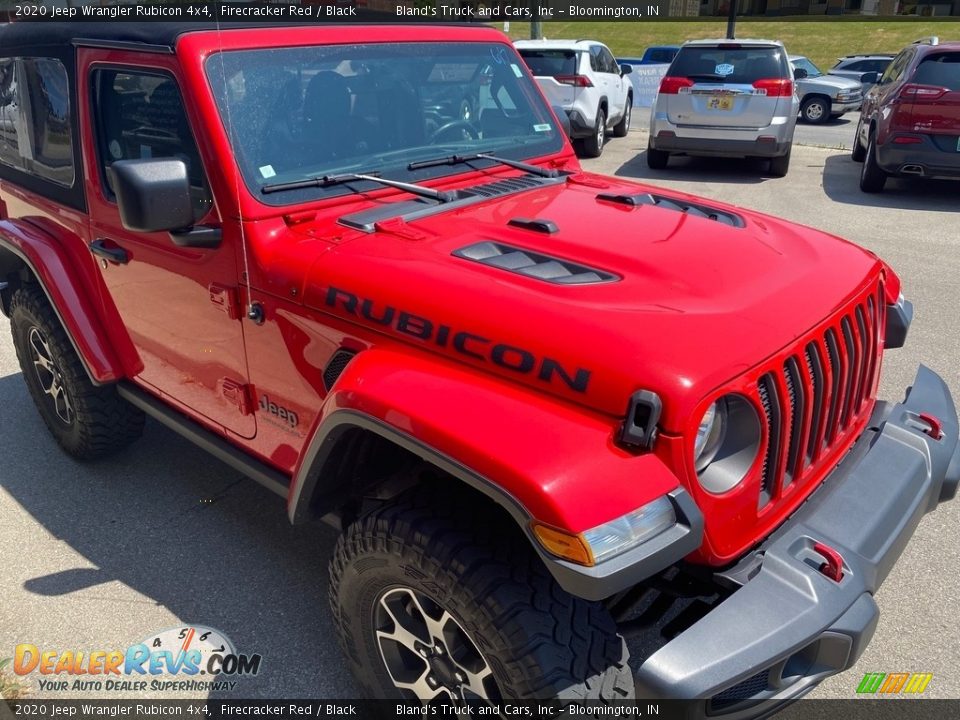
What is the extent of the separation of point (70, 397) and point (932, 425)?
11.3 feet

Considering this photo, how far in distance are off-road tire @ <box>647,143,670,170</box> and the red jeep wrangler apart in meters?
7.78

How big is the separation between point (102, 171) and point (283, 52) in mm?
930

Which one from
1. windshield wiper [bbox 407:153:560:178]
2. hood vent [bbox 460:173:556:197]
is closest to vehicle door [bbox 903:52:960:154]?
windshield wiper [bbox 407:153:560:178]

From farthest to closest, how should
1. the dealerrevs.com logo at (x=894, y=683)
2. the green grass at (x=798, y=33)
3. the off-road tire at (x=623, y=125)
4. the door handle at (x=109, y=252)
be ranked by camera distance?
1. the green grass at (x=798, y=33)
2. the off-road tire at (x=623, y=125)
3. the door handle at (x=109, y=252)
4. the dealerrevs.com logo at (x=894, y=683)

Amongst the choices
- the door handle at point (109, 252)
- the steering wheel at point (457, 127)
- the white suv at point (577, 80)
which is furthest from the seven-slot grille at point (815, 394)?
the white suv at point (577, 80)

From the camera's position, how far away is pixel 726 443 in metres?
1.93

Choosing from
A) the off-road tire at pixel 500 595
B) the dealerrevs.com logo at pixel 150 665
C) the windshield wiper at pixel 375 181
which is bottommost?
the dealerrevs.com logo at pixel 150 665

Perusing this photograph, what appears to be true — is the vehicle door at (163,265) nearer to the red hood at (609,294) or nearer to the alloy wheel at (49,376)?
the red hood at (609,294)

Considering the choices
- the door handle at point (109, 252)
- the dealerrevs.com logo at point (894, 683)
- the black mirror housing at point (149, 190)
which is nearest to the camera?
the black mirror housing at point (149, 190)

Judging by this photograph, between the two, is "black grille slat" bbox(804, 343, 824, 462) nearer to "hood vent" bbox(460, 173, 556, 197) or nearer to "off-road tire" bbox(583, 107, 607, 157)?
"hood vent" bbox(460, 173, 556, 197)

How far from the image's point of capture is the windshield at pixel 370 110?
8.31 feet

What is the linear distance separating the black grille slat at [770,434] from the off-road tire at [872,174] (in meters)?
8.43

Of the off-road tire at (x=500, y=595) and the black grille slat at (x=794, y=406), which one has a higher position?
the black grille slat at (x=794, y=406)

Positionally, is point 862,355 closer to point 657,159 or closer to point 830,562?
point 830,562
